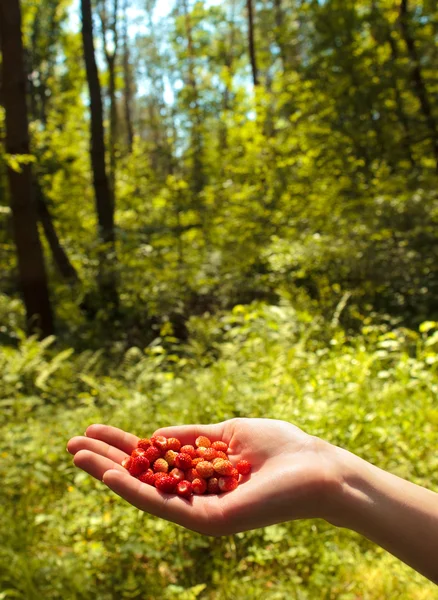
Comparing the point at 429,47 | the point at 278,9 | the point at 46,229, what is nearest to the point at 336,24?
the point at 429,47

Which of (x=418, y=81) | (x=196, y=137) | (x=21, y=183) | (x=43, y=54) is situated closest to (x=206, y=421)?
(x=21, y=183)

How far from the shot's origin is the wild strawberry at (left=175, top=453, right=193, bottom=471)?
7.05ft

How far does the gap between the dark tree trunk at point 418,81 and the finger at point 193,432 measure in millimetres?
7901

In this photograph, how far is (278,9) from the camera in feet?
57.6

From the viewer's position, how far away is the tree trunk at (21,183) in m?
6.70

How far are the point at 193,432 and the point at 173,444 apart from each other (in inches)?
4.5

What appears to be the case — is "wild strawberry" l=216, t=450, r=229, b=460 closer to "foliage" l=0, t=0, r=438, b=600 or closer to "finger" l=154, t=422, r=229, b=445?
"finger" l=154, t=422, r=229, b=445

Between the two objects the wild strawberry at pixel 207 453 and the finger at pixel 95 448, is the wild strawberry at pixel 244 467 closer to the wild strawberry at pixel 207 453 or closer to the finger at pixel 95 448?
the wild strawberry at pixel 207 453

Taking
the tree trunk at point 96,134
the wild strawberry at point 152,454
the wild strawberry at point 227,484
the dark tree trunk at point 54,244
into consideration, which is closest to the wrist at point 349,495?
the wild strawberry at point 227,484

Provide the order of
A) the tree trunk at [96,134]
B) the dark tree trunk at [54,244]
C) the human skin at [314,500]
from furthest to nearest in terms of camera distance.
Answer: the dark tree trunk at [54,244] → the tree trunk at [96,134] → the human skin at [314,500]

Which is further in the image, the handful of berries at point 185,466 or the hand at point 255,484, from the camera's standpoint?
the handful of berries at point 185,466

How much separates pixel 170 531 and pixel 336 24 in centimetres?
899

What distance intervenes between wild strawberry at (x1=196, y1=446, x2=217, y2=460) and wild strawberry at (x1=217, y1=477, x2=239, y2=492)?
0.54 feet

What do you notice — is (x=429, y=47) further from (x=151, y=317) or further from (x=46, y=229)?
(x=46, y=229)
